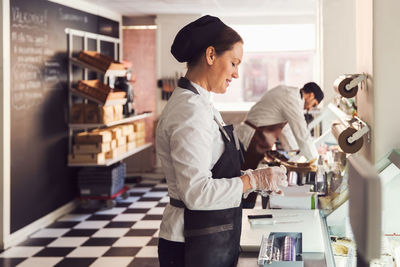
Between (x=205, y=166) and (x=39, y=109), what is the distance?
16.3 feet

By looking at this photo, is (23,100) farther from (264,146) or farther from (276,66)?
(276,66)

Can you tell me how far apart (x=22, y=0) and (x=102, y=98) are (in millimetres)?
1628

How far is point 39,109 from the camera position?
642 centimetres

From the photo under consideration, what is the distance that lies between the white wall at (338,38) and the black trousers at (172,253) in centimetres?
555

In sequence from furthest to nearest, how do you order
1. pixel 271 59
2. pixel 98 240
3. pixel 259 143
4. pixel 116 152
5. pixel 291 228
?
pixel 271 59
pixel 116 152
pixel 98 240
pixel 259 143
pixel 291 228

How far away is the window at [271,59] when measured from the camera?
34.5 feet

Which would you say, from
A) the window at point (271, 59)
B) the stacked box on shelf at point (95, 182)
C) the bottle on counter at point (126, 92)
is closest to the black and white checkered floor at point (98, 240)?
the stacked box on shelf at point (95, 182)

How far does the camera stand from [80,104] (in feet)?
23.7

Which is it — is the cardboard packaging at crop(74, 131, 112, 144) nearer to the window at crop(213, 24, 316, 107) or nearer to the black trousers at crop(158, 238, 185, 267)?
the window at crop(213, 24, 316, 107)

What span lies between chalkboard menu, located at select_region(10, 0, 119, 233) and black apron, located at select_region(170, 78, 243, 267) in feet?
13.8

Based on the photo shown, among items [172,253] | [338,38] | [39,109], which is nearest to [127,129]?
[39,109]

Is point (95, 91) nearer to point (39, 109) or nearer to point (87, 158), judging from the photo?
point (87, 158)

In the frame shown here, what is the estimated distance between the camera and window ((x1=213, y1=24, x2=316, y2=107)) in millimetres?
10516

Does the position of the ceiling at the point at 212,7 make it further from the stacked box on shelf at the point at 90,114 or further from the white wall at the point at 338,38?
the stacked box on shelf at the point at 90,114
